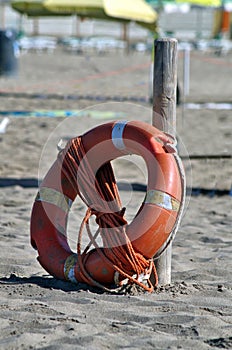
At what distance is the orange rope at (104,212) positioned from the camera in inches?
159

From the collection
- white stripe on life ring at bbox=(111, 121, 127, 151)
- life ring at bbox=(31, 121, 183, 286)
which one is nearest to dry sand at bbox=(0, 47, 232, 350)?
life ring at bbox=(31, 121, 183, 286)

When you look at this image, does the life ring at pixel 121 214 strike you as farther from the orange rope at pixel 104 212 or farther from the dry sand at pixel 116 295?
the dry sand at pixel 116 295

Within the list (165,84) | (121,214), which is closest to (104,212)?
(121,214)

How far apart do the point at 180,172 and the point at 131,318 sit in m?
0.87

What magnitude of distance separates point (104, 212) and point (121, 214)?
9 centimetres

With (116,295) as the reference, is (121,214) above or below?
above

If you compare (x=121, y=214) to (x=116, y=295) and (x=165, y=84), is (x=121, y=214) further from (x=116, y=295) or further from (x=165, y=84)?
(x=165, y=84)

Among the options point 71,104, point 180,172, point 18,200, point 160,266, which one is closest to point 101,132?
point 180,172

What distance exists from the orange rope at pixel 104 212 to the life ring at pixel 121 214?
23mm

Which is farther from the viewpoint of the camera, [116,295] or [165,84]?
[165,84]

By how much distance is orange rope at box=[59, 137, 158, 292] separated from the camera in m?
4.05

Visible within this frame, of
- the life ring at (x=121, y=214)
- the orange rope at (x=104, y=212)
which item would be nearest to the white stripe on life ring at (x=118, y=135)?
the life ring at (x=121, y=214)

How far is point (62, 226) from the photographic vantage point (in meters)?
4.35

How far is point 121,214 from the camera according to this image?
416 cm
